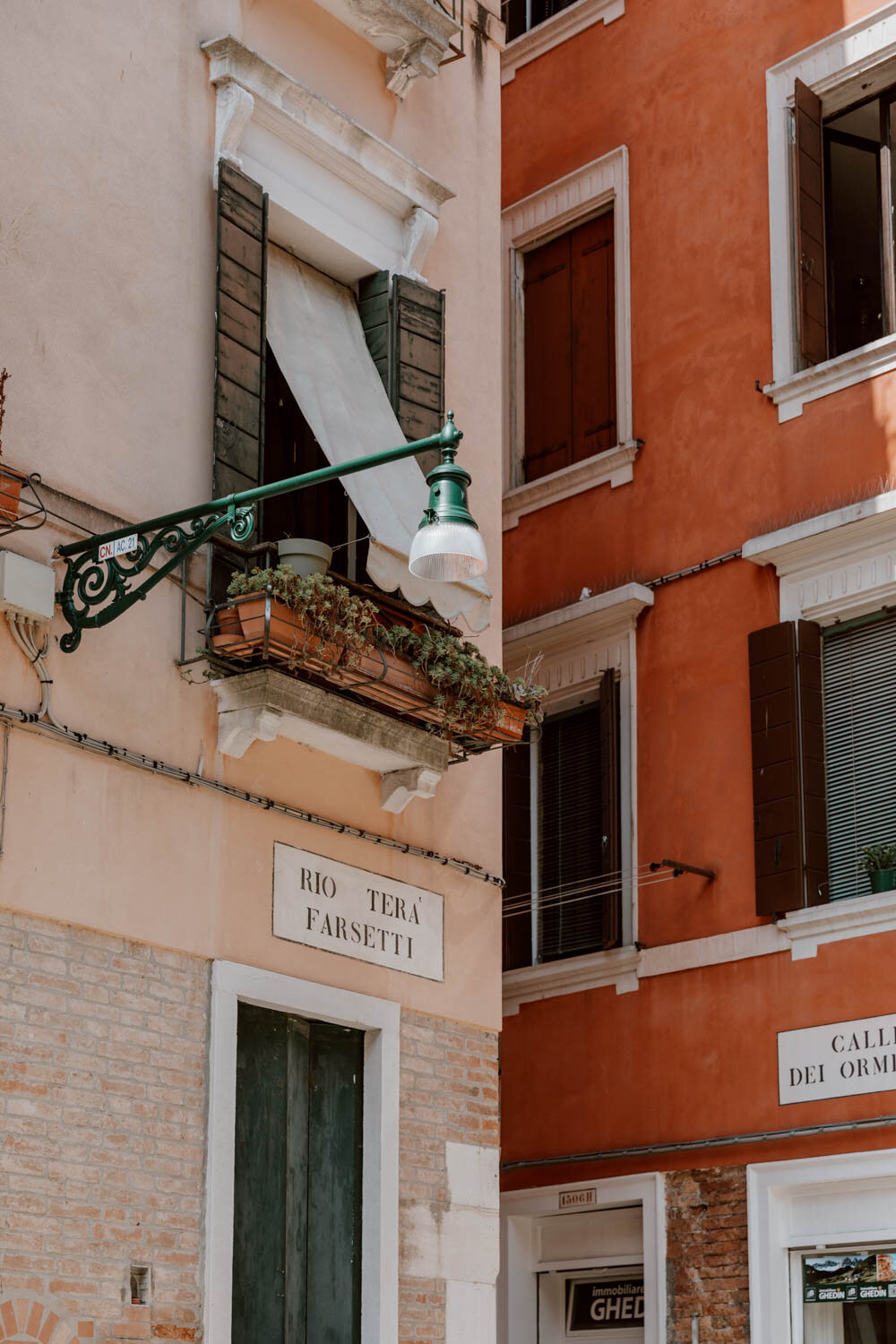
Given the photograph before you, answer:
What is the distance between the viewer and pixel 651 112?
1268 centimetres

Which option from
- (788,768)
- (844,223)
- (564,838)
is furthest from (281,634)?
(844,223)

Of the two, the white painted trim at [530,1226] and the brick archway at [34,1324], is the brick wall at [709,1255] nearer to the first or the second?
the white painted trim at [530,1226]

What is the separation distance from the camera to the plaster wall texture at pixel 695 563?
1052 cm

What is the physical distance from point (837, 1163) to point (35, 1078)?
431 centimetres

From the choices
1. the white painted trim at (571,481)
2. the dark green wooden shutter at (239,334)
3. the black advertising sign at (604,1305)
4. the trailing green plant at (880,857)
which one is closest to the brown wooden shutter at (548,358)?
the white painted trim at (571,481)

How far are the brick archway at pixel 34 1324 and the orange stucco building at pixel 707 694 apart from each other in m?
4.08

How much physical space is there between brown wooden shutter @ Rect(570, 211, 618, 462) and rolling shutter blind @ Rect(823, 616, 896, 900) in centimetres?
242

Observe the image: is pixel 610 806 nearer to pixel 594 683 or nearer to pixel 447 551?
pixel 594 683

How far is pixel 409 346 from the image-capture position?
976 cm

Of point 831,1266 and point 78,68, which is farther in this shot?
point 831,1266

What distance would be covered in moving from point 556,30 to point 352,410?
526 cm

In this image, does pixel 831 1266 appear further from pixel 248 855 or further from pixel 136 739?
pixel 136 739

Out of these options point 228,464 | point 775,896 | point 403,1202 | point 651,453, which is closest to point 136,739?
point 228,464

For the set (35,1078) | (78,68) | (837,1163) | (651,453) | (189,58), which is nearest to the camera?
(35,1078)
